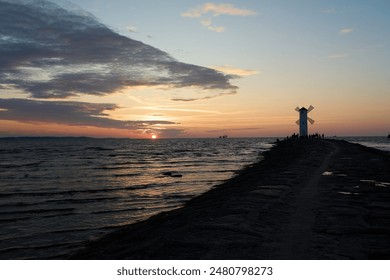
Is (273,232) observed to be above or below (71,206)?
above

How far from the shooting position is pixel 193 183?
25.0 m

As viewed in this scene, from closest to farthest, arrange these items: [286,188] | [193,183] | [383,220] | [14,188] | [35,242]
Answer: [383,220]
[35,242]
[286,188]
[14,188]
[193,183]

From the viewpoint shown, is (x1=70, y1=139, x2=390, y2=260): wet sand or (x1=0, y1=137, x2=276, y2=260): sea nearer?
(x1=70, y1=139, x2=390, y2=260): wet sand

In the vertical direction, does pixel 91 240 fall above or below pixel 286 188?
below

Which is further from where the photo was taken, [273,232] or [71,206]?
[71,206]

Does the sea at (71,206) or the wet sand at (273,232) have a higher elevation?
the wet sand at (273,232)

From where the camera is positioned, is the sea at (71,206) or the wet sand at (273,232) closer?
the wet sand at (273,232)

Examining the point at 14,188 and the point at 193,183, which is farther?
the point at 193,183

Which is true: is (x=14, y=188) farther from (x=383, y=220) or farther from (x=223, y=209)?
(x=383, y=220)

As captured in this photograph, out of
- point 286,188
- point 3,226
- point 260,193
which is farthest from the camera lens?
point 286,188

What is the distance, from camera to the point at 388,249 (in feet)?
23.9

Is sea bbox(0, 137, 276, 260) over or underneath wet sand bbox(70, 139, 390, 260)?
underneath
